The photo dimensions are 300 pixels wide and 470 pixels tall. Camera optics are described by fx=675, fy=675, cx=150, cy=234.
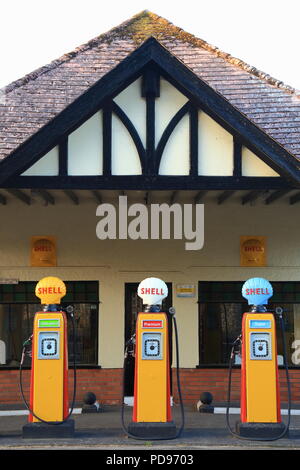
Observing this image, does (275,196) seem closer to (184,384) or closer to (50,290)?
(184,384)

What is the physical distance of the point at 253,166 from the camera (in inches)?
395

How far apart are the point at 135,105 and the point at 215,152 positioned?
4.57ft

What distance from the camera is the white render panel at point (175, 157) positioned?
10039mm

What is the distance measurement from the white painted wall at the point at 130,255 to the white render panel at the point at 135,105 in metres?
2.24

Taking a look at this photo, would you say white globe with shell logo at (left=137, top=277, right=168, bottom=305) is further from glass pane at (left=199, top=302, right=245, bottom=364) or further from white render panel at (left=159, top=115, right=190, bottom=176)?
glass pane at (left=199, top=302, right=245, bottom=364)

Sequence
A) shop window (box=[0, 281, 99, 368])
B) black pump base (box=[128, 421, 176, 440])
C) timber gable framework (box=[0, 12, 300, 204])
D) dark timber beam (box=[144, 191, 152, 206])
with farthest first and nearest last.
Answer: shop window (box=[0, 281, 99, 368]) → dark timber beam (box=[144, 191, 152, 206]) → timber gable framework (box=[0, 12, 300, 204]) → black pump base (box=[128, 421, 176, 440])

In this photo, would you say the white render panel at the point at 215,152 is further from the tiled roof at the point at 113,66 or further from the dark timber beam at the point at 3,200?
the dark timber beam at the point at 3,200

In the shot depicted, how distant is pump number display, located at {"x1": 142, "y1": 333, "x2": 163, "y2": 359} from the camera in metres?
8.88

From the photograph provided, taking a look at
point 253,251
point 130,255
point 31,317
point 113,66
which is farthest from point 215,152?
point 31,317

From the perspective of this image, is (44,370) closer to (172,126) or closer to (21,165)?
(21,165)

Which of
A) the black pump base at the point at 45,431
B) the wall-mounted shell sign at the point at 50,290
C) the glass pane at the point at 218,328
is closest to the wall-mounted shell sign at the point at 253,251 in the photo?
the glass pane at the point at 218,328

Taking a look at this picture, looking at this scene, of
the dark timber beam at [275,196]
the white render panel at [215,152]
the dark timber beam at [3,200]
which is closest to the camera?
the white render panel at [215,152]

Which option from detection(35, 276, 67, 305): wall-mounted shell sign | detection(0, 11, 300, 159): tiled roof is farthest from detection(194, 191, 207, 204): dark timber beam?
detection(35, 276, 67, 305): wall-mounted shell sign

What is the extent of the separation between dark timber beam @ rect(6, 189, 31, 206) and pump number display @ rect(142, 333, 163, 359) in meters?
3.39
